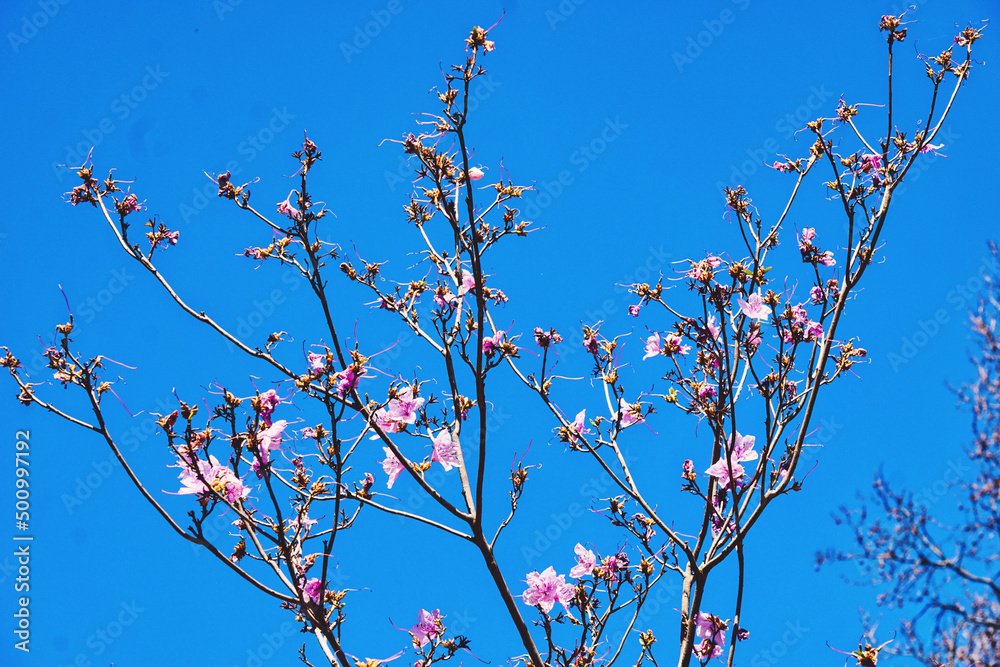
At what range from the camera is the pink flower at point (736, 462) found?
113 inches

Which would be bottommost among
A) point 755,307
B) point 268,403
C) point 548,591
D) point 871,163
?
point 548,591

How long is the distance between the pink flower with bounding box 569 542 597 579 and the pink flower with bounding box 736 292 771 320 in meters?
1.50

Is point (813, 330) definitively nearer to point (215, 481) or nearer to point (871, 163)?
point (871, 163)

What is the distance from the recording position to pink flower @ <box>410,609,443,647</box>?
3254 millimetres

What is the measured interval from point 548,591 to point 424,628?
2.19 feet

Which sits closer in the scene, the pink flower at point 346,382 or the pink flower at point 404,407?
the pink flower at point 346,382

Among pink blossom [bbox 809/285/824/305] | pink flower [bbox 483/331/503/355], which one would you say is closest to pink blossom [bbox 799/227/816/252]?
pink blossom [bbox 809/285/824/305]

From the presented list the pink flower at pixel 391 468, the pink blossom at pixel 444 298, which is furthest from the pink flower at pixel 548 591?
the pink blossom at pixel 444 298

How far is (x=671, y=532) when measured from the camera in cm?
293

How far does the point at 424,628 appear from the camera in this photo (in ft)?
10.8

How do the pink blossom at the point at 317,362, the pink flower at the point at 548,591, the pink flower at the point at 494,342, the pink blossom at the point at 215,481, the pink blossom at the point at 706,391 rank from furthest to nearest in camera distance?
the pink flower at the point at 548,591, the pink flower at the point at 494,342, the pink blossom at the point at 706,391, the pink blossom at the point at 317,362, the pink blossom at the point at 215,481

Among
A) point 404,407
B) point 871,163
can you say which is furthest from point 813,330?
point 404,407

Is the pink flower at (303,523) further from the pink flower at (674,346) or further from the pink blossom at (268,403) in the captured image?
the pink flower at (674,346)

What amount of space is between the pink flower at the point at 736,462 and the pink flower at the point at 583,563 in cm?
80
